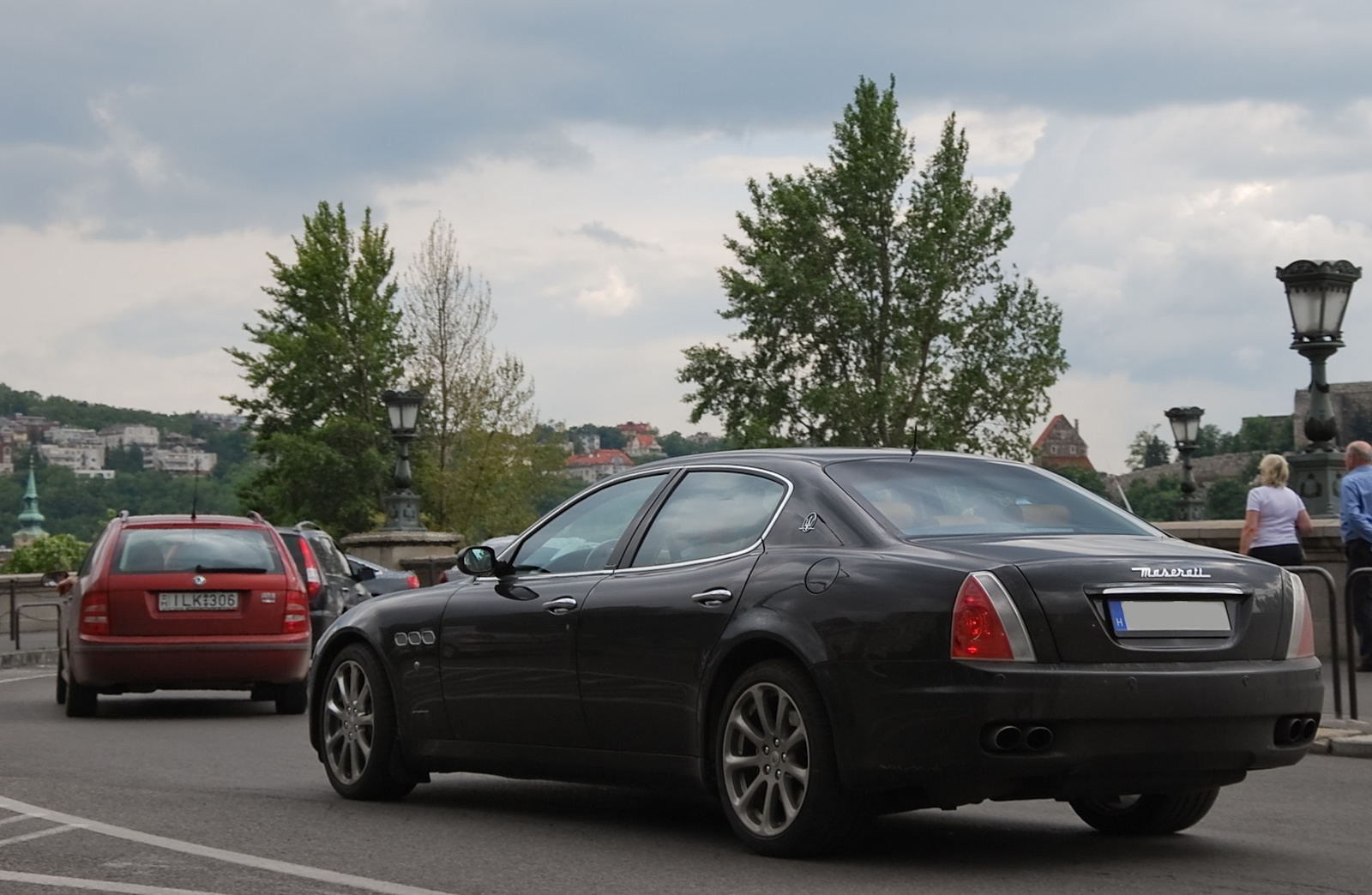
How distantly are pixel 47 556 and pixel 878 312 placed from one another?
2941cm

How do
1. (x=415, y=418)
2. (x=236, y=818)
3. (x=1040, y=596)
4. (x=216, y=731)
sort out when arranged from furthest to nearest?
(x=415, y=418)
(x=216, y=731)
(x=236, y=818)
(x=1040, y=596)

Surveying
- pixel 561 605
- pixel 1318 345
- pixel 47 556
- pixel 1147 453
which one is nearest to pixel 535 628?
pixel 561 605

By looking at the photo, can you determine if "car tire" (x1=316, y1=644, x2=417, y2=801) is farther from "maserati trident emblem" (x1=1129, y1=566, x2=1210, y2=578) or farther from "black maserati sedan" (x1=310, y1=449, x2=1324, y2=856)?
"maserati trident emblem" (x1=1129, y1=566, x2=1210, y2=578)

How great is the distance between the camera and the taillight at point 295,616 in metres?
15.3

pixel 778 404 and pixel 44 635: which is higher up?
pixel 778 404

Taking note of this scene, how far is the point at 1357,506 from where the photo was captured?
16703 mm

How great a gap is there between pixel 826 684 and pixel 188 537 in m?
9.63

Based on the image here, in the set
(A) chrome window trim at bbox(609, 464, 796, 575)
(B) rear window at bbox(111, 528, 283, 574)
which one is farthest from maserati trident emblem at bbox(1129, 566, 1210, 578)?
(B) rear window at bbox(111, 528, 283, 574)

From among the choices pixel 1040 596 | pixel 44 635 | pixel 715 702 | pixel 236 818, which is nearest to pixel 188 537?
pixel 236 818

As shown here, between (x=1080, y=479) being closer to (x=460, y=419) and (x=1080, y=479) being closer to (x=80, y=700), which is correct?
(x=80, y=700)

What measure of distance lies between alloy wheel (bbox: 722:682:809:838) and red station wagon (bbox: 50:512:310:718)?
28.5 ft

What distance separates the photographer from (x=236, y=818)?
8.32m

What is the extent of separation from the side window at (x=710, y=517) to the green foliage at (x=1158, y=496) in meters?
92.7

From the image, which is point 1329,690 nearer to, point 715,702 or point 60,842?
point 715,702
